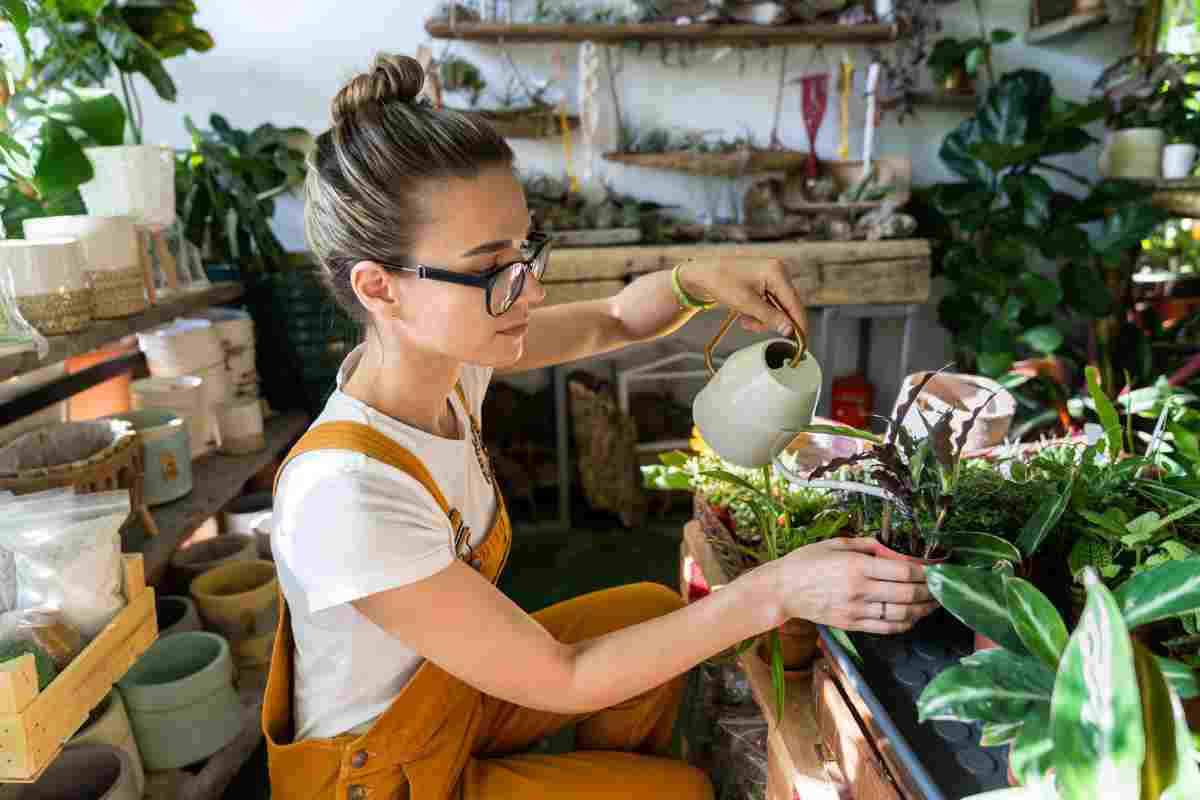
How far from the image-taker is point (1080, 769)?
501 mm

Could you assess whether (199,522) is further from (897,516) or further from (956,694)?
(956,694)

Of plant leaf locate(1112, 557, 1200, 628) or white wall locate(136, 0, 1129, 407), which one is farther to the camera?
white wall locate(136, 0, 1129, 407)

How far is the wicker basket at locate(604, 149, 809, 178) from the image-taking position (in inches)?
127

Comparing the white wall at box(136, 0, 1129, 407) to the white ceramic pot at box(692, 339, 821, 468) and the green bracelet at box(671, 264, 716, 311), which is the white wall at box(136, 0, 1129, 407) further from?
the white ceramic pot at box(692, 339, 821, 468)

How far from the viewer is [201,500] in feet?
6.59

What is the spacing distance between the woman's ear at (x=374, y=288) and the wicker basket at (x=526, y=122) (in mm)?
2370

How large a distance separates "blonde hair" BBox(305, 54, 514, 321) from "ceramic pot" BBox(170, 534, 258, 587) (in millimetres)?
1223

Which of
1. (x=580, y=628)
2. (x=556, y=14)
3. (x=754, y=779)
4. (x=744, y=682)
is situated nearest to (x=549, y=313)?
(x=580, y=628)

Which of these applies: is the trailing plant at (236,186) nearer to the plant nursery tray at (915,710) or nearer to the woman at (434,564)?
the woman at (434,564)

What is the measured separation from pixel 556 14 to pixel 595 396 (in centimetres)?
151

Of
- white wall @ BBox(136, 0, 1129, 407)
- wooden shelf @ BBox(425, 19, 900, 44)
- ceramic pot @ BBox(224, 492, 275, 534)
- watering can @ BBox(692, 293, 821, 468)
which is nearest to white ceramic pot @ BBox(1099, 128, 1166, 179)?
white wall @ BBox(136, 0, 1129, 407)

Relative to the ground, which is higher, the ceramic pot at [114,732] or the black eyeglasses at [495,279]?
the black eyeglasses at [495,279]

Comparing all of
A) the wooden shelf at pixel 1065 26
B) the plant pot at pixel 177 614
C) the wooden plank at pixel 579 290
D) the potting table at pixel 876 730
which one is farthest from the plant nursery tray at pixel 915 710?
the wooden shelf at pixel 1065 26

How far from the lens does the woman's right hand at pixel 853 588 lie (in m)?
0.81
